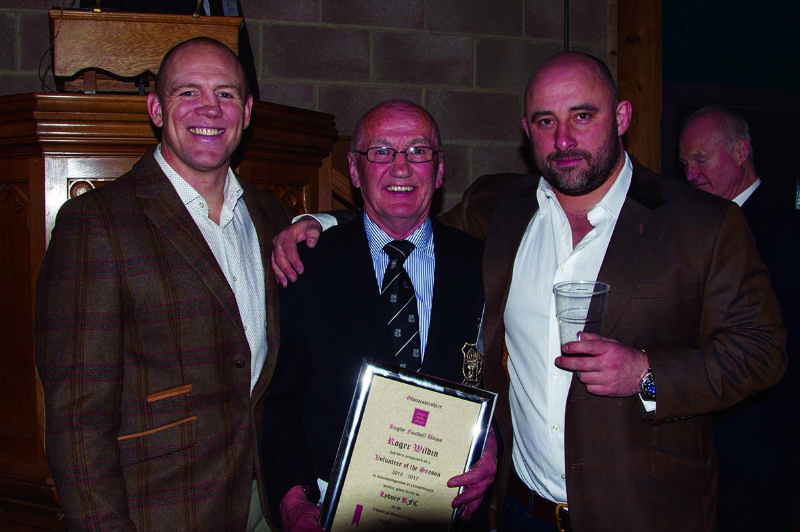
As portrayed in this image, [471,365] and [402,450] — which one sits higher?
[471,365]

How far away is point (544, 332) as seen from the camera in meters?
1.83

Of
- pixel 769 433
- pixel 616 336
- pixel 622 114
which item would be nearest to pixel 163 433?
pixel 616 336

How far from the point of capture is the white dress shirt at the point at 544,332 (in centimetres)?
181

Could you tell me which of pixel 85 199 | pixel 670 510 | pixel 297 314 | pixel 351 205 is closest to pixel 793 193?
pixel 351 205

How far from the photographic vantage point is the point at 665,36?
4.46 metres

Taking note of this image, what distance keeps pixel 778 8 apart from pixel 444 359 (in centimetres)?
422

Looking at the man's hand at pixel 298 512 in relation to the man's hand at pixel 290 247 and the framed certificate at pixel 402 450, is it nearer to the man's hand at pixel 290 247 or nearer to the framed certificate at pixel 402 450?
the framed certificate at pixel 402 450

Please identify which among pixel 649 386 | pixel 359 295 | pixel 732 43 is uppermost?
pixel 732 43

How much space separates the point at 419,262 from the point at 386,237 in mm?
120

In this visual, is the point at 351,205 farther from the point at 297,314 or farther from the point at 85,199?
the point at 85,199

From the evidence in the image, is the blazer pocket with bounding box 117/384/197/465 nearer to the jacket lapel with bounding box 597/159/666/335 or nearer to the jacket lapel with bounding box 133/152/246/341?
the jacket lapel with bounding box 133/152/246/341

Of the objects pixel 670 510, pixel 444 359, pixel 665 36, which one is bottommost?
pixel 670 510

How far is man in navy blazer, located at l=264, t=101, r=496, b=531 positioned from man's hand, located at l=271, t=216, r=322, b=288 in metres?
0.03

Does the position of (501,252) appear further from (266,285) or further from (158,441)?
(158,441)
